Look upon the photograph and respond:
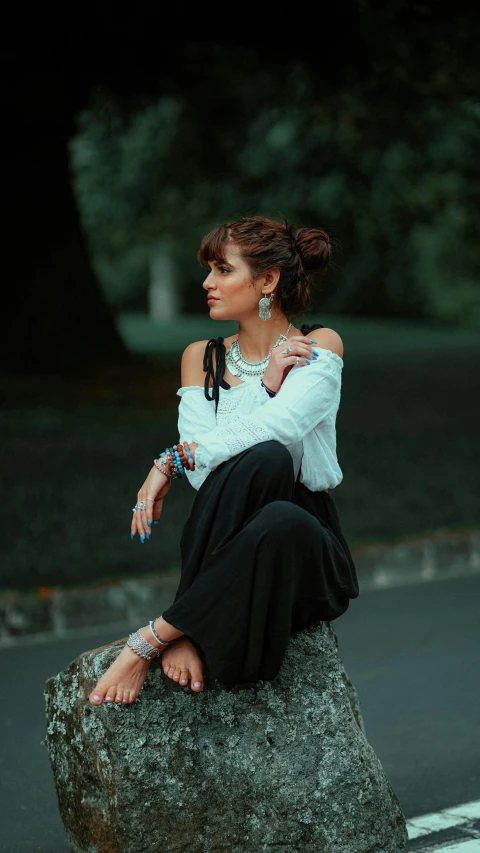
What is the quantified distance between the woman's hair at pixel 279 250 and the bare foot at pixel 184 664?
1.19 meters

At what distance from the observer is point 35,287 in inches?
618

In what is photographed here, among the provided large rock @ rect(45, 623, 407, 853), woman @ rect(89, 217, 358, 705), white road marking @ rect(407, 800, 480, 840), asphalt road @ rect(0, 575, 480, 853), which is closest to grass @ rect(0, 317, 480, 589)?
asphalt road @ rect(0, 575, 480, 853)

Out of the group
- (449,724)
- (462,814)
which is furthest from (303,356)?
(449,724)

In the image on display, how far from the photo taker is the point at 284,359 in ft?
12.4

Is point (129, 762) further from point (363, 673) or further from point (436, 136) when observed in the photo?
point (436, 136)

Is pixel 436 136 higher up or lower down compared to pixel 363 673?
higher up

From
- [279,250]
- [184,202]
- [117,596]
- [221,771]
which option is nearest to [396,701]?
[117,596]

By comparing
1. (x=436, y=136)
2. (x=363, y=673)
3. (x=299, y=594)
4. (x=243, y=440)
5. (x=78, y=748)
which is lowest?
(x=363, y=673)

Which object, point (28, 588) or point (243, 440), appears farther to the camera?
point (28, 588)

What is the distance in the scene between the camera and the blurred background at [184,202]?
9383 mm

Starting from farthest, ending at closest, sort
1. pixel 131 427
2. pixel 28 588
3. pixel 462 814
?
pixel 131 427 < pixel 28 588 < pixel 462 814

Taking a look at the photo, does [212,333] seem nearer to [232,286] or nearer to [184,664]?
[232,286]

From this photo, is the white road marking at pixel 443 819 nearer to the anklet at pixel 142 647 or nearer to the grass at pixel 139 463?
the anklet at pixel 142 647

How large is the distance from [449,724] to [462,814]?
1.12m
